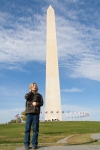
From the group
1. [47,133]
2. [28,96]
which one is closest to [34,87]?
[28,96]

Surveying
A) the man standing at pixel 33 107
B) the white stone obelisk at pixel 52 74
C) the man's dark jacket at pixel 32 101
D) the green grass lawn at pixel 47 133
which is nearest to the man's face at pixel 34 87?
the man standing at pixel 33 107

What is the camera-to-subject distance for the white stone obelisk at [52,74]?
50.3 meters

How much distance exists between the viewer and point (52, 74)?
5069cm

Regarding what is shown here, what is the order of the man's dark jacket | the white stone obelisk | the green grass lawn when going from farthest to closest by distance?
the white stone obelisk < the green grass lawn < the man's dark jacket

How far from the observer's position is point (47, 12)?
51.2m

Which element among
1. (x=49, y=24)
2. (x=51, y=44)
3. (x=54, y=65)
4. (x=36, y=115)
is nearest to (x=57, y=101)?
(x=54, y=65)

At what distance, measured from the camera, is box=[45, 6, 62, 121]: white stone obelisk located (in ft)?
165

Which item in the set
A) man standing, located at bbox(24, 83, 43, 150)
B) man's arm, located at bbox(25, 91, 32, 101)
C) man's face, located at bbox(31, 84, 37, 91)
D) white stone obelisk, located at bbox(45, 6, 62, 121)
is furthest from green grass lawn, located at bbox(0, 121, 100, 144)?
white stone obelisk, located at bbox(45, 6, 62, 121)

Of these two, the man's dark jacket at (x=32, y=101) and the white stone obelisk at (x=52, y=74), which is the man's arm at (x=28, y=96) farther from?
the white stone obelisk at (x=52, y=74)

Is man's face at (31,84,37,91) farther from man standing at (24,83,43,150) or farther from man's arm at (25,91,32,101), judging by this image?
man's arm at (25,91,32,101)

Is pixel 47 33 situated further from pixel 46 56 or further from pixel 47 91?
pixel 47 91

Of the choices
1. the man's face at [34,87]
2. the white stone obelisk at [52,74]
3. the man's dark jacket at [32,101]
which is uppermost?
the white stone obelisk at [52,74]

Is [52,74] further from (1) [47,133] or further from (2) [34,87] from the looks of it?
(2) [34,87]

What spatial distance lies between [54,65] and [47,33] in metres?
6.57
